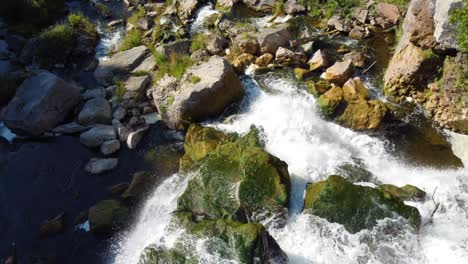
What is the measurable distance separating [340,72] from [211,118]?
4.45 meters

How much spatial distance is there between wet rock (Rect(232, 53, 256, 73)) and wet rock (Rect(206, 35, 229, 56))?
105 cm

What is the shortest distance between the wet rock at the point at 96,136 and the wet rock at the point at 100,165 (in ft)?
2.40

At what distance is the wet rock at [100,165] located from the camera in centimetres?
1191

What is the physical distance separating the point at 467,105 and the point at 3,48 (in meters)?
17.1

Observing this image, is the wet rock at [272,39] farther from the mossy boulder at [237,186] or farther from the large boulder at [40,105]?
the large boulder at [40,105]

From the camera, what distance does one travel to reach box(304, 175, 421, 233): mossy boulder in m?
9.30

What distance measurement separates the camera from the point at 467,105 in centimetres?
1169

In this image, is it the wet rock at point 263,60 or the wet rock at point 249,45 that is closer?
the wet rock at point 263,60

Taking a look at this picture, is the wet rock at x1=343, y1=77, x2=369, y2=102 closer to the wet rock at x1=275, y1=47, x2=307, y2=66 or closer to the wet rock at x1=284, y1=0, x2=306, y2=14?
the wet rock at x1=275, y1=47, x2=307, y2=66

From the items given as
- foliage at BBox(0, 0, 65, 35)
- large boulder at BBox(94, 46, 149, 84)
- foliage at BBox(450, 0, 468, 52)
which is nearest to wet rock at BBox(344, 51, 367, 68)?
foliage at BBox(450, 0, 468, 52)

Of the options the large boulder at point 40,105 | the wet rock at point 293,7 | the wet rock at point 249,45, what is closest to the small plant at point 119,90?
the large boulder at point 40,105

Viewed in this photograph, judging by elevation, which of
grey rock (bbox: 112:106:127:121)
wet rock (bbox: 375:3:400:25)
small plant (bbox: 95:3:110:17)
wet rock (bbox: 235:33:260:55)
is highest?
wet rock (bbox: 375:3:400:25)

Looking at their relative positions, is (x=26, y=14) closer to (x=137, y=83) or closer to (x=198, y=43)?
(x=137, y=83)

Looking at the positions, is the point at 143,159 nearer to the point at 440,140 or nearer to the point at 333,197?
the point at 333,197
